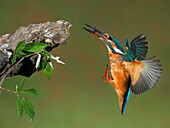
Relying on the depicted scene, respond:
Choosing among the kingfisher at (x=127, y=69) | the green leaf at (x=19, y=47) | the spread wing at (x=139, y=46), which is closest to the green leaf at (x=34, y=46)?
the green leaf at (x=19, y=47)

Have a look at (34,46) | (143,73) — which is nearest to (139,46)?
(143,73)

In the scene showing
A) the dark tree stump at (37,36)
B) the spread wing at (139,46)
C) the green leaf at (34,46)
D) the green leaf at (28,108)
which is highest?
the dark tree stump at (37,36)

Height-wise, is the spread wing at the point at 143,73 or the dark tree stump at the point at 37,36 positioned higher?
the dark tree stump at the point at 37,36

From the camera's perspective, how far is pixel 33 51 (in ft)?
2.52

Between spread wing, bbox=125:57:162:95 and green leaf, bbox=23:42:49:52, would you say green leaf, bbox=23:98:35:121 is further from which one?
spread wing, bbox=125:57:162:95

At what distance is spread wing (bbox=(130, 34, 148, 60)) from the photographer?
81 cm

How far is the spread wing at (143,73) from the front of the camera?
76 cm

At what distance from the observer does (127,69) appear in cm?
76

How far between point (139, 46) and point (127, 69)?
0.31 feet

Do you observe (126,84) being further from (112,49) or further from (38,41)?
(38,41)

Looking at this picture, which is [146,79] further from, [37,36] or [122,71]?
[37,36]

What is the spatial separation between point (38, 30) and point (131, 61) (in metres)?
0.28

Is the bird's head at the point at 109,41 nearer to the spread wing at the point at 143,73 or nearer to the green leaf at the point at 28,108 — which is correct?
the spread wing at the point at 143,73

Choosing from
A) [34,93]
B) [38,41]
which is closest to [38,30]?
[38,41]
